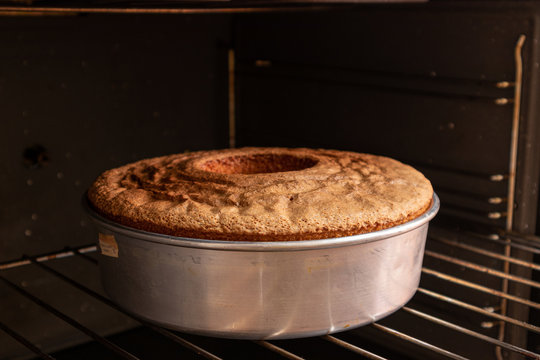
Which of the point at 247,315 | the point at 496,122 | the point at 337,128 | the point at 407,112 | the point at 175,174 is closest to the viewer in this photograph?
the point at 247,315

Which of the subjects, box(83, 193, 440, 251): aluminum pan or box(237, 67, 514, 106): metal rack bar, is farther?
box(237, 67, 514, 106): metal rack bar

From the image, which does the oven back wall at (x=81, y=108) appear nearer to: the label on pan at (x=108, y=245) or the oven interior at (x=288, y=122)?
the oven interior at (x=288, y=122)

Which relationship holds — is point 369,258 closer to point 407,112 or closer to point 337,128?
point 407,112

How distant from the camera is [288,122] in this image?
178 centimetres

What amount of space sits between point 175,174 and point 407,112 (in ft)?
2.11

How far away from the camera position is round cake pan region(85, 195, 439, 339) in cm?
90

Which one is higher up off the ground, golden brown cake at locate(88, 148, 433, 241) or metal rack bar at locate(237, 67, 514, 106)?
metal rack bar at locate(237, 67, 514, 106)

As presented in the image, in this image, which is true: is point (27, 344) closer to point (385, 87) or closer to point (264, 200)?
point (264, 200)

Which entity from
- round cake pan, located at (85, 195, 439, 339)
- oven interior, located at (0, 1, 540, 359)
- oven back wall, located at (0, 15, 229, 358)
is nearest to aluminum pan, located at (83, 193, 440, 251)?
round cake pan, located at (85, 195, 439, 339)

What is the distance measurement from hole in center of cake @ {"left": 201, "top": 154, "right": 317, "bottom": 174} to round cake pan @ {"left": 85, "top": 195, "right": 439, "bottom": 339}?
34 cm

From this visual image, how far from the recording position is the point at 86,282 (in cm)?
172

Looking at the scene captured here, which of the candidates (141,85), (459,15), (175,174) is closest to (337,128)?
(459,15)

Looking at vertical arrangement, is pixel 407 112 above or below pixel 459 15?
below

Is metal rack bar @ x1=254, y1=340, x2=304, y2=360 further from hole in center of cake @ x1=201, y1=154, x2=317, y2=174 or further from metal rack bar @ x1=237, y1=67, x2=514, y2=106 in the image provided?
metal rack bar @ x1=237, y1=67, x2=514, y2=106
